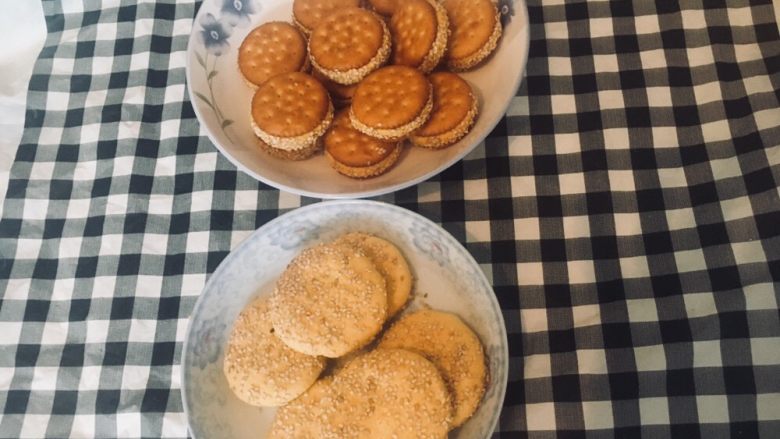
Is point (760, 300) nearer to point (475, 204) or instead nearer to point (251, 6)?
point (475, 204)

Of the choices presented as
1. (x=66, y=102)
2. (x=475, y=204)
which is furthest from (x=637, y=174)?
(x=66, y=102)

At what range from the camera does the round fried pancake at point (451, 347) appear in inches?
31.2

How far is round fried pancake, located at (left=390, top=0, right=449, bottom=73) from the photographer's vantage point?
0.90 meters

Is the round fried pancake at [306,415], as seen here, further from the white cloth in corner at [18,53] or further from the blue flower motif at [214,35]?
the white cloth in corner at [18,53]

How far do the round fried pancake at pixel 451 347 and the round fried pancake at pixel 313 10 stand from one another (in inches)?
19.4

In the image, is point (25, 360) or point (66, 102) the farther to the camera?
point (66, 102)

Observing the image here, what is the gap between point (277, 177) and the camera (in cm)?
90

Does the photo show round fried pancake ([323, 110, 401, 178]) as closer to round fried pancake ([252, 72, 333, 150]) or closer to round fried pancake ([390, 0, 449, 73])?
round fried pancake ([252, 72, 333, 150])

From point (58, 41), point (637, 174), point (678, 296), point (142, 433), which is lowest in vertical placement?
point (142, 433)

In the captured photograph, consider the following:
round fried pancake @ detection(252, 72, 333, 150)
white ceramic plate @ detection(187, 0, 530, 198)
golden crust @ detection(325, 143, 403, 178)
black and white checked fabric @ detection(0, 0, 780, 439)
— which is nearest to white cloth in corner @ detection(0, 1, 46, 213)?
black and white checked fabric @ detection(0, 0, 780, 439)

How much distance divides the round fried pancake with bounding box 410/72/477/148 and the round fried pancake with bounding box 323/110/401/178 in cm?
5

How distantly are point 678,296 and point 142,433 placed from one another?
0.82 m

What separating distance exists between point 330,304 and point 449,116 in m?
0.32

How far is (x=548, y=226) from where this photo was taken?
95 centimetres
